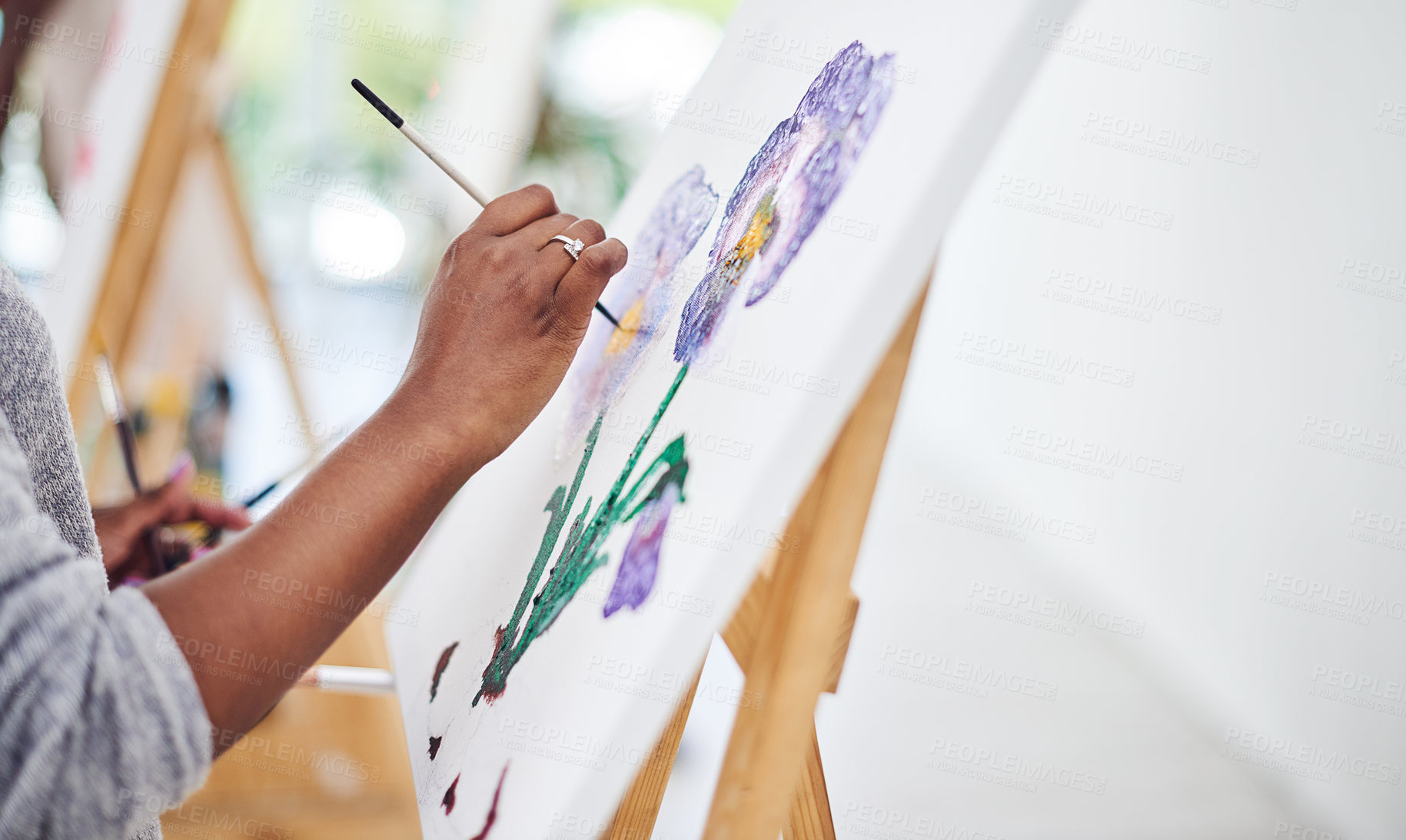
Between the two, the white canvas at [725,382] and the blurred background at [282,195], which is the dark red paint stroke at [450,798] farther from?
the blurred background at [282,195]

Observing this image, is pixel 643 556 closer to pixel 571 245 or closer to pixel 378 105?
pixel 571 245

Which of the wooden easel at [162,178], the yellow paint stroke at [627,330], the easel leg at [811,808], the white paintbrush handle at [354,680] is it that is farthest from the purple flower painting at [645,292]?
the wooden easel at [162,178]

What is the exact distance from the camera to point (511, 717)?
0.53 metres

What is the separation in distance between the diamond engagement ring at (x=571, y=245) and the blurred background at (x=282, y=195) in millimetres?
843

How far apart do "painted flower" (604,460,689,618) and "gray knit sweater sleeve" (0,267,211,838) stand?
216 mm

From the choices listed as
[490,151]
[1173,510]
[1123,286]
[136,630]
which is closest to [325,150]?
[490,151]

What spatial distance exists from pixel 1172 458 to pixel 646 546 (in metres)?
2.02

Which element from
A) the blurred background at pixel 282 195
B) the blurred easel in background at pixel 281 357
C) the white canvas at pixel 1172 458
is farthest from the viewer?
the white canvas at pixel 1172 458

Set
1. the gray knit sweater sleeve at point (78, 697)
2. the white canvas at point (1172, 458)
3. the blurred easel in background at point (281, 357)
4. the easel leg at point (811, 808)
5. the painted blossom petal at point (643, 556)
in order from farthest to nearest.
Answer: the white canvas at point (1172, 458), the blurred easel in background at point (281, 357), the easel leg at point (811, 808), the painted blossom petal at point (643, 556), the gray knit sweater sleeve at point (78, 697)

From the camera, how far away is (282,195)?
329 cm

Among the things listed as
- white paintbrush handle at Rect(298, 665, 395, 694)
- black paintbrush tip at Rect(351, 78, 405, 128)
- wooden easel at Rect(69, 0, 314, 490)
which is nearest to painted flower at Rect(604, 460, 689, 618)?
black paintbrush tip at Rect(351, 78, 405, 128)

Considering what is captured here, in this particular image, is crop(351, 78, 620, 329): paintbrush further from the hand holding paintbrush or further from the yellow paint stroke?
the hand holding paintbrush

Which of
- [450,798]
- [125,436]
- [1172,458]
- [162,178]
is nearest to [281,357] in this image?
[162,178]

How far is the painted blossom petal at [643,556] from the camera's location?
1.57ft
